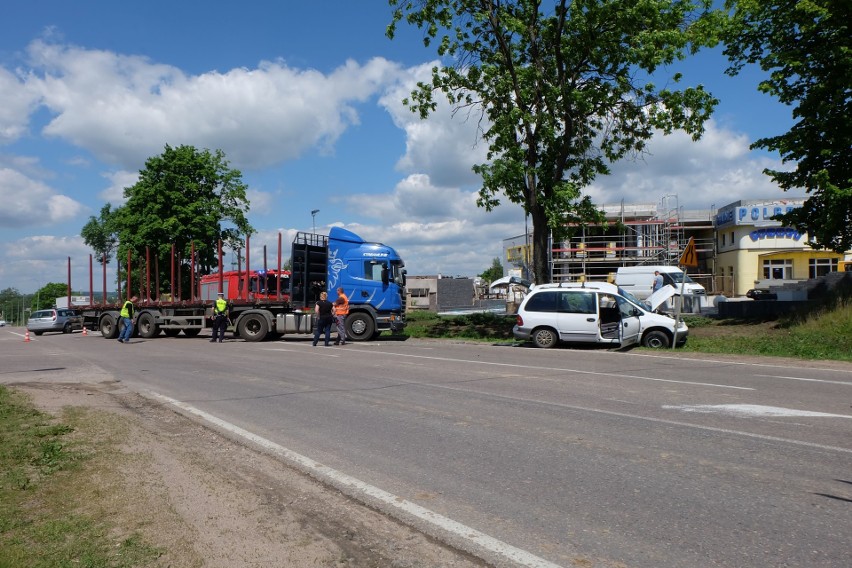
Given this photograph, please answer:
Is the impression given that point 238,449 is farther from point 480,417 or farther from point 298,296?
point 298,296

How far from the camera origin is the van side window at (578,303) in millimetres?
18578

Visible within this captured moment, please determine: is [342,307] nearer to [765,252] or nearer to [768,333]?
[768,333]

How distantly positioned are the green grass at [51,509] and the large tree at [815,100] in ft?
65.1

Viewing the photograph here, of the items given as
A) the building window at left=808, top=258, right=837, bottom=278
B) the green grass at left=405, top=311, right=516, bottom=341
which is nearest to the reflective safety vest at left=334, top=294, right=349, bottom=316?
the green grass at left=405, top=311, right=516, bottom=341

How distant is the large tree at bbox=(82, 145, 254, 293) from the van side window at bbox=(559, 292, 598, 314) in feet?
80.6

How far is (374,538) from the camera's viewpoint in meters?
4.46

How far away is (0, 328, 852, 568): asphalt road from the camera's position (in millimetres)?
4402

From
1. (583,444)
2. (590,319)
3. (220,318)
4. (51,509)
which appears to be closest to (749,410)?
(583,444)

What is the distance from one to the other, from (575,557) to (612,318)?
15121 mm

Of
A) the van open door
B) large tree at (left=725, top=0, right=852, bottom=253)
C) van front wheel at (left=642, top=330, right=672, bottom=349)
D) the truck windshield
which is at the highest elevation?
large tree at (left=725, top=0, right=852, bottom=253)

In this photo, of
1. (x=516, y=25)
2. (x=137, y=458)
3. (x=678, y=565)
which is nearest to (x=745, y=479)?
(x=678, y=565)

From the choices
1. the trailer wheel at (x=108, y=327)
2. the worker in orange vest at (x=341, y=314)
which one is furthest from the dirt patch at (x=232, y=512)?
the trailer wheel at (x=108, y=327)

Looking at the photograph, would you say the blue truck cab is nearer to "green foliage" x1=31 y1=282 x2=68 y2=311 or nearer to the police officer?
the police officer

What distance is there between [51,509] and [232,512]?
1.27m
